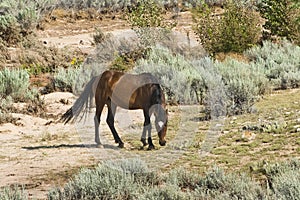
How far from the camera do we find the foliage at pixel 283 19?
61.3ft

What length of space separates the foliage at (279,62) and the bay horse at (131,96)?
586 centimetres

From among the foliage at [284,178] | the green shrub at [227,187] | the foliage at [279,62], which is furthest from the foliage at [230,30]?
the green shrub at [227,187]

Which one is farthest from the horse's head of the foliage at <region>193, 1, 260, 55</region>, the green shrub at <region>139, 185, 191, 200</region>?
the foliage at <region>193, 1, 260, 55</region>

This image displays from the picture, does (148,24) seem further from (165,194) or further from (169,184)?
(165,194)

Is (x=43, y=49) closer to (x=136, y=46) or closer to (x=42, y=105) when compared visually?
(x=136, y=46)

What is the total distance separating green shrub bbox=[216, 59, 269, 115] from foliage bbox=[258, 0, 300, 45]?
4.47 metres

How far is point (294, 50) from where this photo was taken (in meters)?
16.4

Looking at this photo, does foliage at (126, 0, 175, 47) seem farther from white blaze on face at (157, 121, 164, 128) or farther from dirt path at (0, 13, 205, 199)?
white blaze on face at (157, 121, 164, 128)

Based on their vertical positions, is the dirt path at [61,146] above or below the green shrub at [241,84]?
below

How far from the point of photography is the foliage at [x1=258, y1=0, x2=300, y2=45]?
18.7 metres

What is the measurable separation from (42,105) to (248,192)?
7.87 meters

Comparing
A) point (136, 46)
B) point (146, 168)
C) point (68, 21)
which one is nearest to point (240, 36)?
point (136, 46)

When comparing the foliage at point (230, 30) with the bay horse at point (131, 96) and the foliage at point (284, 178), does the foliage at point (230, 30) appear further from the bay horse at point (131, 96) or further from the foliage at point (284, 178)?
the foliage at point (284, 178)

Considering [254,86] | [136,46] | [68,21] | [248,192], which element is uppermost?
[68,21]
